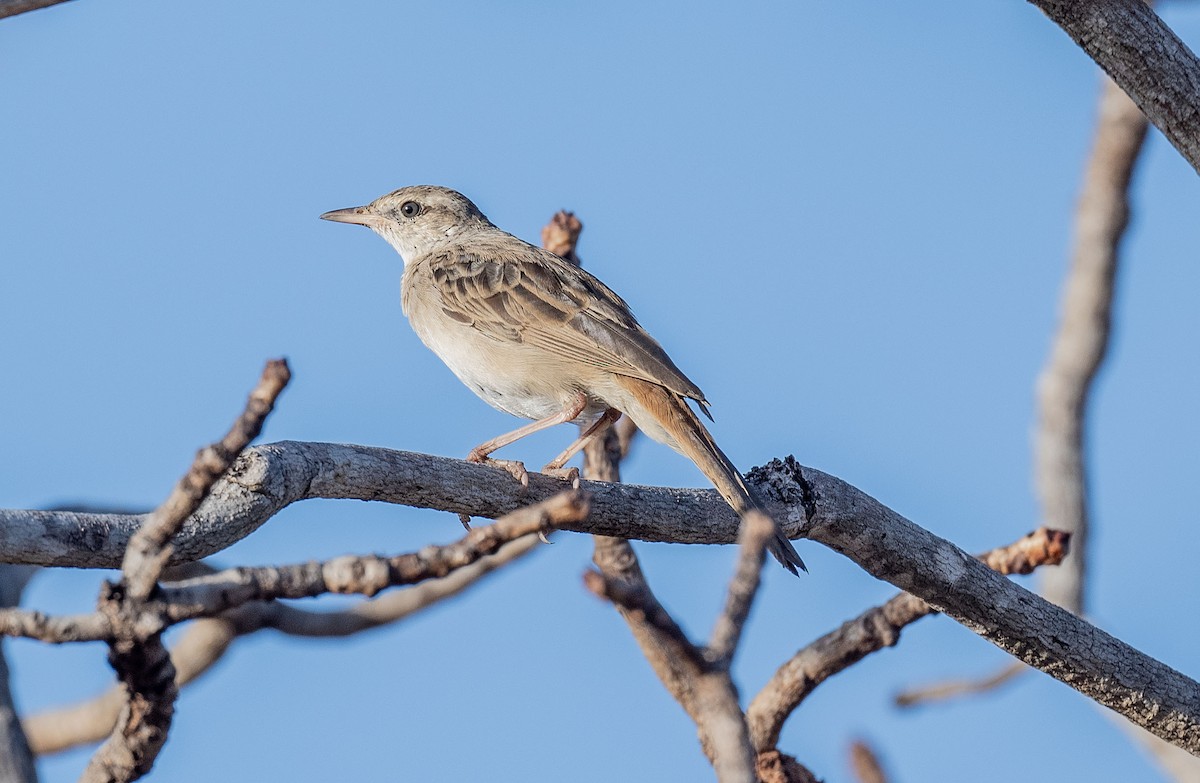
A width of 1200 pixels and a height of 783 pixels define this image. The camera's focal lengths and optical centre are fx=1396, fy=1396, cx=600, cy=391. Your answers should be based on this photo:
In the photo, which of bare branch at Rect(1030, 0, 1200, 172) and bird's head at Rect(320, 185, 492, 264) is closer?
bare branch at Rect(1030, 0, 1200, 172)

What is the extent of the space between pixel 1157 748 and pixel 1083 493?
1788 mm

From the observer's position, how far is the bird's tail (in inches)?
219

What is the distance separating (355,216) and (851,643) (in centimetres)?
498

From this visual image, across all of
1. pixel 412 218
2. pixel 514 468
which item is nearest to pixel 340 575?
pixel 514 468

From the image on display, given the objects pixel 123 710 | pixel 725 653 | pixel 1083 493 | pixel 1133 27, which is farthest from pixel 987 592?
pixel 1083 493

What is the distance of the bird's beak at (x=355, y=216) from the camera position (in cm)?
929

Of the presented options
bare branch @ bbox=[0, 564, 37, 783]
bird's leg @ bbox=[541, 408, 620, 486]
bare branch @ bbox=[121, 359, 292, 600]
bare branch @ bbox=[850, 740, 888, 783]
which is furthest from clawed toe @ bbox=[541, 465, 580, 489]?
bare branch @ bbox=[121, 359, 292, 600]

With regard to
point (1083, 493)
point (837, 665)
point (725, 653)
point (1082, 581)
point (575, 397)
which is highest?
point (1083, 493)

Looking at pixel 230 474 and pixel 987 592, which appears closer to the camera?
pixel 230 474

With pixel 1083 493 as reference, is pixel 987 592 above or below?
below

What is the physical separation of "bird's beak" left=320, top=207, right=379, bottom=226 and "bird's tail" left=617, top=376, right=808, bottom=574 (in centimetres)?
314

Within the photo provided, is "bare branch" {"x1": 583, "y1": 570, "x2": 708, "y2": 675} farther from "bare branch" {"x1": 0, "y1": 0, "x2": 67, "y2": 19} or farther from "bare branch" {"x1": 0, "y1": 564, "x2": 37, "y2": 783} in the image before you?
"bare branch" {"x1": 0, "y1": 0, "x2": 67, "y2": 19}

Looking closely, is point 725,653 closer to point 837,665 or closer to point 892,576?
point 892,576

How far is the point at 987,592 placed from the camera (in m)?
5.36
